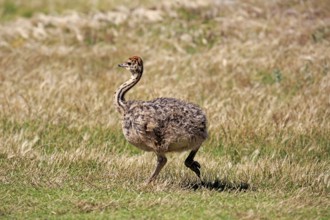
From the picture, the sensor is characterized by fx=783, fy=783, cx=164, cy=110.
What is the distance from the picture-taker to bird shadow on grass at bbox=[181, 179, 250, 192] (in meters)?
9.95

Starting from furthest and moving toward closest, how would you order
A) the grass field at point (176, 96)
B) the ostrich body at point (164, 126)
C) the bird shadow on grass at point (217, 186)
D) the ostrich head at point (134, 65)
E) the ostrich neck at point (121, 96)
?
the ostrich head at point (134, 65)
the ostrich neck at point (121, 96)
the bird shadow on grass at point (217, 186)
the ostrich body at point (164, 126)
the grass field at point (176, 96)

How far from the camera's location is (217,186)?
10219 mm

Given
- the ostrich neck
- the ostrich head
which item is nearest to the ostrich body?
the ostrich neck

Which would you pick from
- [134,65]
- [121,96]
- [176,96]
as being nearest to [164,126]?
[121,96]

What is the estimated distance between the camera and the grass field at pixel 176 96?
9.16m

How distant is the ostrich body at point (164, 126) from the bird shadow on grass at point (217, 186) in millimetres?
480

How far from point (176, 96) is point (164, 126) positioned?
5197 millimetres

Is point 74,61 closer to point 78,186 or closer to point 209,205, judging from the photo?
point 78,186

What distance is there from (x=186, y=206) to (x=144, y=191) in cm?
85

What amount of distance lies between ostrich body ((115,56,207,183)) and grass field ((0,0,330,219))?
1.70 feet

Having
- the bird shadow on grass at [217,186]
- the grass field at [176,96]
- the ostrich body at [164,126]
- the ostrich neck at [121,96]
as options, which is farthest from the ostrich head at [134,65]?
the bird shadow on grass at [217,186]

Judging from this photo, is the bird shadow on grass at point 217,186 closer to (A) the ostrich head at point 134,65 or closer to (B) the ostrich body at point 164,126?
(B) the ostrich body at point 164,126

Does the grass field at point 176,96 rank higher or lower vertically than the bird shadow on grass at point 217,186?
higher

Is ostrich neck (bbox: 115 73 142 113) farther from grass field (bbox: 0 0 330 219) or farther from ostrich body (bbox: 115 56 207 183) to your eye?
grass field (bbox: 0 0 330 219)
